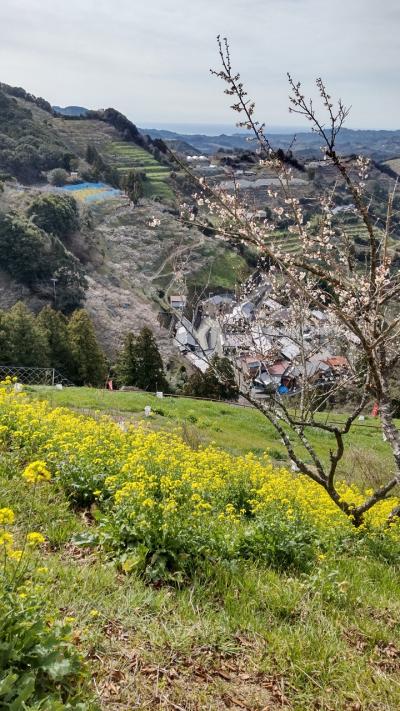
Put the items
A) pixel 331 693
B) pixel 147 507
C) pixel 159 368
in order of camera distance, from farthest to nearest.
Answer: pixel 159 368 < pixel 147 507 < pixel 331 693

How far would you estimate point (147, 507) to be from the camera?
4520 millimetres

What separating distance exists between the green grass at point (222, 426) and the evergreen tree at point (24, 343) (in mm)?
15858

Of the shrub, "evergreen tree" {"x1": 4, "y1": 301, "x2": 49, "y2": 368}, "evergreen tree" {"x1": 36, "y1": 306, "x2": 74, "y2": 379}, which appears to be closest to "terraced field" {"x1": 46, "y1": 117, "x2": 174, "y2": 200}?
the shrub

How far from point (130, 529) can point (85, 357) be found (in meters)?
31.4

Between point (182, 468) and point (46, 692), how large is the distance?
4.44 m

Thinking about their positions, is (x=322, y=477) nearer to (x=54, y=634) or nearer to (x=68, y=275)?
(x=54, y=634)

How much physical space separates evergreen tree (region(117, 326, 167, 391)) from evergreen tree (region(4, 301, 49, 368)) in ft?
17.2

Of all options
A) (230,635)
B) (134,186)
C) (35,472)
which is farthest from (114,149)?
(230,635)

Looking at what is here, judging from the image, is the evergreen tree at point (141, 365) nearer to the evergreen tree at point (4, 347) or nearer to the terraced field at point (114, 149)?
the evergreen tree at point (4, 347)

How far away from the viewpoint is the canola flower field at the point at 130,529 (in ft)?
8.84

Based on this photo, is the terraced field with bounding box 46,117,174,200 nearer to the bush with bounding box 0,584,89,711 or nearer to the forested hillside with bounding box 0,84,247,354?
the forested hillside with bounding box 0,84,247,354

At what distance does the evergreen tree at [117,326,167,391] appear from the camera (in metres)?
33.8

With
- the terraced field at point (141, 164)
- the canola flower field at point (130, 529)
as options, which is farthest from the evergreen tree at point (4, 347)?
the terraced field at point (141, 164)

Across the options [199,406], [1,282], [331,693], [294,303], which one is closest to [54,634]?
[331,693]
